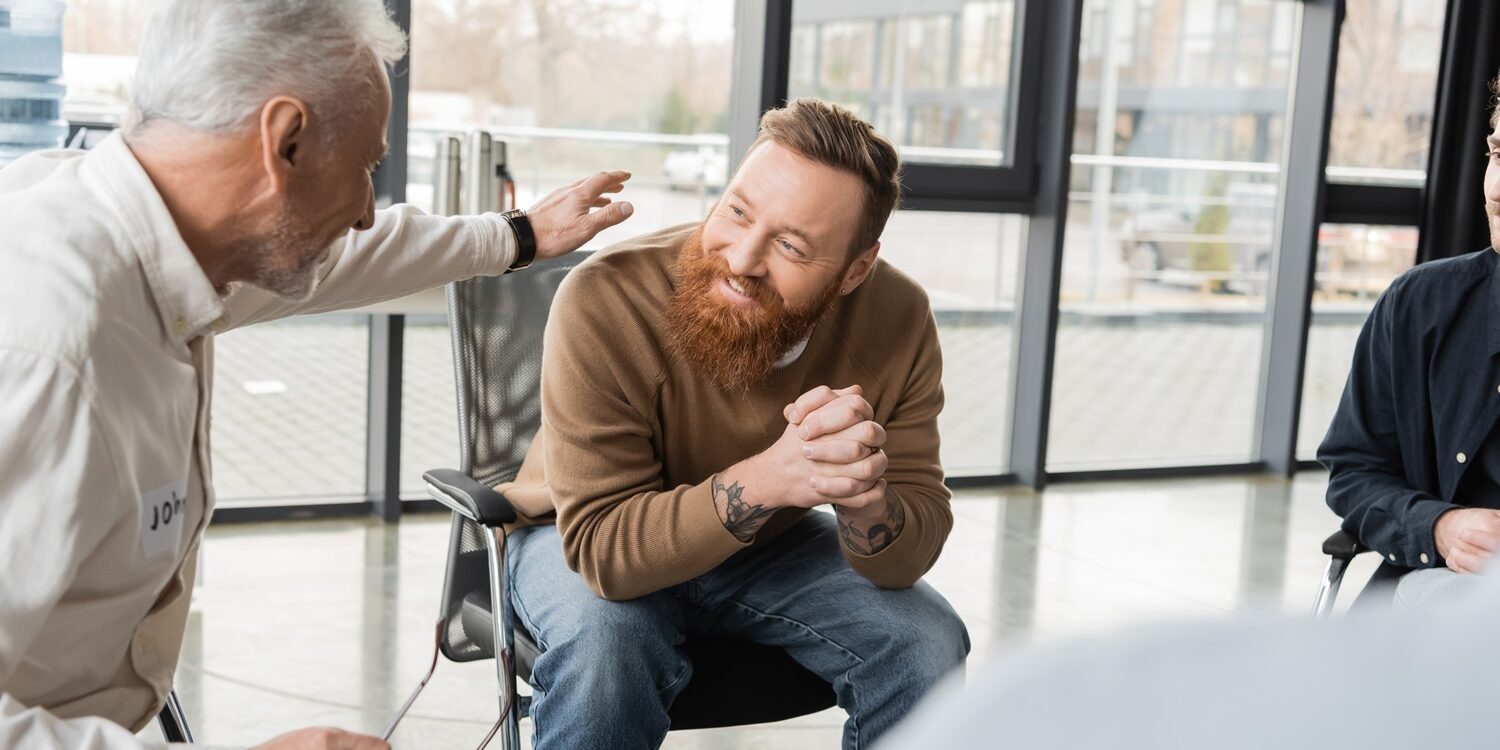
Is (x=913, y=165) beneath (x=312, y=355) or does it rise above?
above

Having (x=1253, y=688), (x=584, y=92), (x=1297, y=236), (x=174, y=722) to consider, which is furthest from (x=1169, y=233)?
(x=1253, y=688)

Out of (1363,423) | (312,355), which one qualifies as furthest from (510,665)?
(312,355)

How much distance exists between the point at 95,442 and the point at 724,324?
101cm

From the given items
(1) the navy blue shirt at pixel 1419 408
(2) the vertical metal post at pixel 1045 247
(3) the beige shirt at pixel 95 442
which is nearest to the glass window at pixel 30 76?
(3) the beige shirt at pixel 95 442

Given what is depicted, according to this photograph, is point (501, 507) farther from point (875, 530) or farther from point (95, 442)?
point (95, 442)

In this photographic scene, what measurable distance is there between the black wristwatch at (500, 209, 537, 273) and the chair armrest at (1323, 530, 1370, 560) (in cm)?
134

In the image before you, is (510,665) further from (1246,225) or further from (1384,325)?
(1246,225)

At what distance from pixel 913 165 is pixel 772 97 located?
61cm

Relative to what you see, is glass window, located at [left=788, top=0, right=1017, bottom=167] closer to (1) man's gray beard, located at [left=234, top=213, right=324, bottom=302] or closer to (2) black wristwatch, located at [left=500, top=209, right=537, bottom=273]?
(2) black wristwatch, located at [left=500, top=209, right=537, bottom=273]

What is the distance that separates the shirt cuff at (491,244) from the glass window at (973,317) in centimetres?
322

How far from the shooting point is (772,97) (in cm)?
464

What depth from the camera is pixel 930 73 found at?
16.7 ft

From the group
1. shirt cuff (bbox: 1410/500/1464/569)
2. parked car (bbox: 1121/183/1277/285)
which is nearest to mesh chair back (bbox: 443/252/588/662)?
shirt cuff (bbox: 1410/500/1464/569)

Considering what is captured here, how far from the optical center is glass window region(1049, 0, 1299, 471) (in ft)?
17.5
